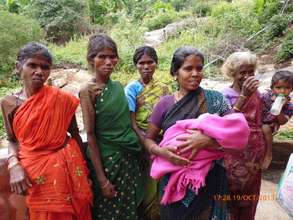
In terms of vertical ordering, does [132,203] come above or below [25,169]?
below

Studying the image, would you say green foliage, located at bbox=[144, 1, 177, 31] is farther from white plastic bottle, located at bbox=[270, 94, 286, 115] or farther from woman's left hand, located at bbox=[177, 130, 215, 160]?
woman's left hand, located at bbox=[177, 130, 215, 160]

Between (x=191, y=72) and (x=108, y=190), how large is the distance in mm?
890

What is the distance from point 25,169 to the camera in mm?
1970

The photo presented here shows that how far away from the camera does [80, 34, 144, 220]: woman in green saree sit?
2115 mm

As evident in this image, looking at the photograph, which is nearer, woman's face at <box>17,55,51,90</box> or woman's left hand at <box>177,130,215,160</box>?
woman's left hand at <box>177,130,215,160</box>

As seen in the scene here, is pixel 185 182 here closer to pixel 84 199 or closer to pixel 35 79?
pixel 84 199

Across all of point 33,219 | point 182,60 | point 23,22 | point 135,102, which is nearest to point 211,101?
point 182,60

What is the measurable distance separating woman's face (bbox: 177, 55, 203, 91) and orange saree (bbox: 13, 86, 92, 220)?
74 cm

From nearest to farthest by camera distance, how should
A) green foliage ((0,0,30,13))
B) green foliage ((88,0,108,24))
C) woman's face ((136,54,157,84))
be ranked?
1. woman's face ((136,54,157,84))
2. green foliage ((0,0,30,13))
3. green foliage ((88,0,108,24))

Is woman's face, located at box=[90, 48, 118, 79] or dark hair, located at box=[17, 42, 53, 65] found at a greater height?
dark hair, located at box=[17, 42, 53, 65]

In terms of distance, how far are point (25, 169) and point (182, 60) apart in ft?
3.66

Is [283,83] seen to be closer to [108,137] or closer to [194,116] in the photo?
[194,116]

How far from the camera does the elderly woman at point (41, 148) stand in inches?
77.6

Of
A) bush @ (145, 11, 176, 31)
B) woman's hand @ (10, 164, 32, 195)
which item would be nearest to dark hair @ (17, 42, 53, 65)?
woman's hand @ (10, 164, 32, 195)
